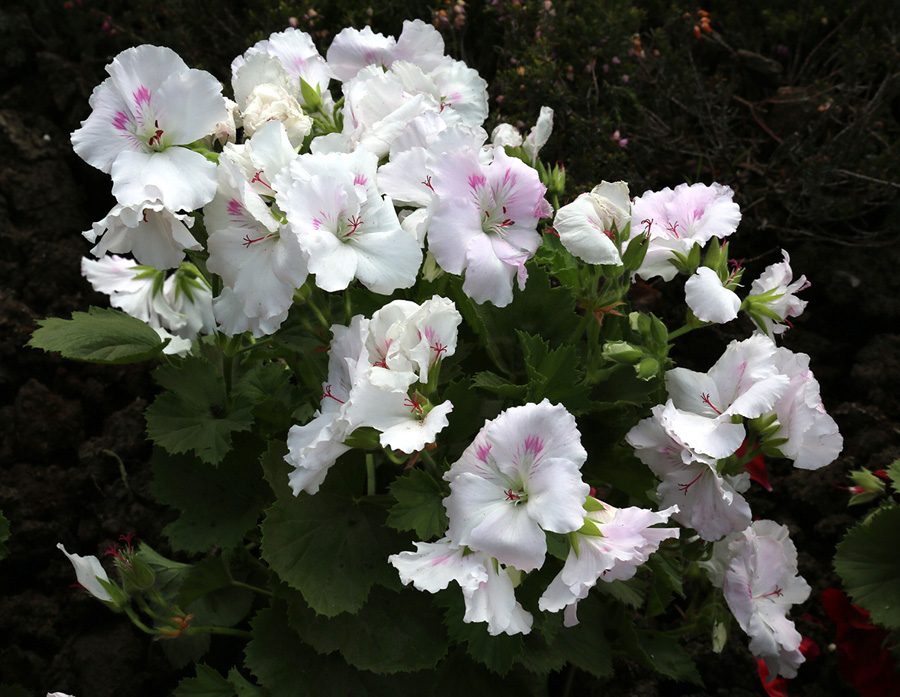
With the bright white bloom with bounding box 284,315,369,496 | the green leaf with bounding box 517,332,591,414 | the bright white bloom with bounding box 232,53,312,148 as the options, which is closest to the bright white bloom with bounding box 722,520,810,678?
the green leaf with bounding box 517,332,591,414

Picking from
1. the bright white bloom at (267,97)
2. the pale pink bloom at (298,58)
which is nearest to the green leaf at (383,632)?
the bright white bloom at (267,97)

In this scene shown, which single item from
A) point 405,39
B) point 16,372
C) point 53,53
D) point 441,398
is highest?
point 405,39

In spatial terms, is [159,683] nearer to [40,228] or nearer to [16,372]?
[16,372]

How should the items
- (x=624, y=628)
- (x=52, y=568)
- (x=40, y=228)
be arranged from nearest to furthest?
(x=624, y=628), (x=52, y=568), (x=40, y=228)

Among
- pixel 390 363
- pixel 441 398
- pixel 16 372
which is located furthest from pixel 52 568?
pixel 390 363

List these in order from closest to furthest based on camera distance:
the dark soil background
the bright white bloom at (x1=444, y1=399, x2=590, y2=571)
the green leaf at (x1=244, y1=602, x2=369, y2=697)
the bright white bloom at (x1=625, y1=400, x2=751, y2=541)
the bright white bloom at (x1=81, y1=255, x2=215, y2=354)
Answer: the bright white bloom at (x1=444, y1=399, x2=590, y2=571)
the bright white bloom at (x1=625, y1=400, x2=751, y2=541)
the green leaf at (x1=244, y1=602, x2=369, y2=697)
the bright white bloom at (x1=81, y1=255, x2=215, y2=354)
the dark soil background

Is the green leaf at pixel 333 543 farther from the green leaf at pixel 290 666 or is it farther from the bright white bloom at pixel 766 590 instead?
the bright white bloom at pixel 766 590

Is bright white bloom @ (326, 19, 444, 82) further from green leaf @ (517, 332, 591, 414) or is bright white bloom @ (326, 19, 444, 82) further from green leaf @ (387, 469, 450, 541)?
green leaf @ (387, 469, 450, 541)
